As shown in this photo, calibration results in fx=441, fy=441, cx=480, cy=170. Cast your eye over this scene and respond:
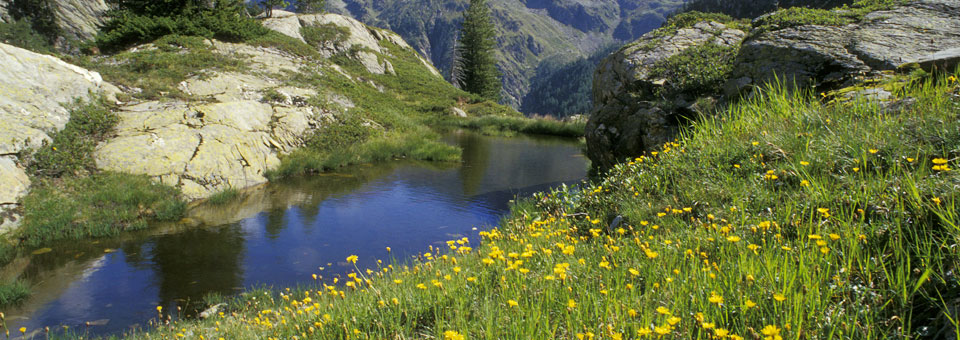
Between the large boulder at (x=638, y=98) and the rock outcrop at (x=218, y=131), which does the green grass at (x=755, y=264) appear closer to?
A: the large boulder at (x=638, y=98)

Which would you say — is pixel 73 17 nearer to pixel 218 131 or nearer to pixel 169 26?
pixel 169 26

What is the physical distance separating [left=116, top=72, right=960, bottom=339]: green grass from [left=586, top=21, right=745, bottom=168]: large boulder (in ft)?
12.0

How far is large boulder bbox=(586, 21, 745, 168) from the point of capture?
8.76 m

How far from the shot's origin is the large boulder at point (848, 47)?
6191 millimetres

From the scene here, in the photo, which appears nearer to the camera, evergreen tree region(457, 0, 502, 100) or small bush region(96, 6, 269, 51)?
small bush region(96, 6, 269, 51)

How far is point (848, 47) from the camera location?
673cm

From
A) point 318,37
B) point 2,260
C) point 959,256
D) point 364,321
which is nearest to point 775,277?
point 959,256

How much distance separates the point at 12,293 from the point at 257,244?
10.7ft

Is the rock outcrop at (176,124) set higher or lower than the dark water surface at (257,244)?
higher

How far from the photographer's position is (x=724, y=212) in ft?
12.6

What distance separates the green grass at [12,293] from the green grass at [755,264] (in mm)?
2913

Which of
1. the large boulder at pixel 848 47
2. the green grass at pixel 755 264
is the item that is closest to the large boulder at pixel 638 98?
the large boulder at pixel 848 47

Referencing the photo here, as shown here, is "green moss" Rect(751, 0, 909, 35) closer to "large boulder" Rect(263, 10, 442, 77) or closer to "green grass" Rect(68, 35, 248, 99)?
"green grass" Rect(68, 35, 248, 99)

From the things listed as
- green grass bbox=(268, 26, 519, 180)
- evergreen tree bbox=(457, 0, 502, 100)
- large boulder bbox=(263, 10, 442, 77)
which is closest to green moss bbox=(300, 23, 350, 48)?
large boulder bbox=(263, 10, 442, 77)
